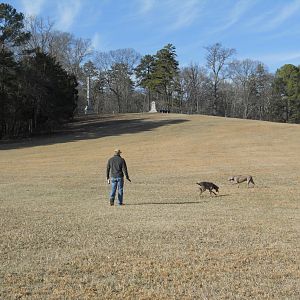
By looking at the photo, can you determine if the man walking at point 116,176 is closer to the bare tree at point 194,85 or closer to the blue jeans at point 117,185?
the blue jeans at point 117,185

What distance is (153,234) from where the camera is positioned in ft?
32.5

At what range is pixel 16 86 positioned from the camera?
168 feet

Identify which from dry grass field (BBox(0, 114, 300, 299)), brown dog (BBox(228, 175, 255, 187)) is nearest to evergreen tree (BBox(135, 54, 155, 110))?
dry grass field (BBox(0, 114, 300, 299))

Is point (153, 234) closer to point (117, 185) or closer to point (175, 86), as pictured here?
point (117, 185)

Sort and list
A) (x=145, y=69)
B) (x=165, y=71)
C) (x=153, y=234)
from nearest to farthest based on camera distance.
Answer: (x=153, y=234) < (x=165, y=71) < (x=145, y=69)

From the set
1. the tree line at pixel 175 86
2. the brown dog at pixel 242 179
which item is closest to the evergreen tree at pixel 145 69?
the tree line at pixel 175 86

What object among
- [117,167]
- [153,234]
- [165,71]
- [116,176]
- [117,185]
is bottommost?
[153,234]

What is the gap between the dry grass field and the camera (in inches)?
251

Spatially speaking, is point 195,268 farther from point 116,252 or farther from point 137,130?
point 137,130

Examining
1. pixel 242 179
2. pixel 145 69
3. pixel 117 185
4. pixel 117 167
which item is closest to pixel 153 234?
pixel 117 185

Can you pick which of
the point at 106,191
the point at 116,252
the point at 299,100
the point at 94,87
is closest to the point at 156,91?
the point at 94,87

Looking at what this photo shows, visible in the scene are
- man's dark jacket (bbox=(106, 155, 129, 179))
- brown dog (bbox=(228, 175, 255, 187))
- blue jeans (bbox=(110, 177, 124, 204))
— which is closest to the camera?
blue jeans (bbox=(110, 177, 124, 204))

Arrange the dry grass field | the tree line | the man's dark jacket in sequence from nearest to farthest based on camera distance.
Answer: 1. the dry grass field
2. the man's dark jacket
3. the tree line

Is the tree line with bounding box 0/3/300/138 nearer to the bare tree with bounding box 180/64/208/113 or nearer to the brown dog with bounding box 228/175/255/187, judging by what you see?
the bare tree with bounding box 180/64/208/113
